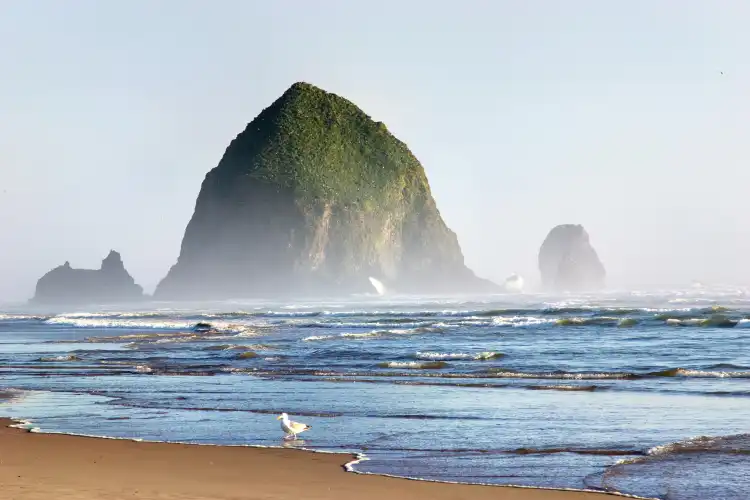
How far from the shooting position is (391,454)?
11.5 meters

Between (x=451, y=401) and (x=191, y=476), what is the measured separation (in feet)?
24.4

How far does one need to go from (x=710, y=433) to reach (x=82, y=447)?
7.74m

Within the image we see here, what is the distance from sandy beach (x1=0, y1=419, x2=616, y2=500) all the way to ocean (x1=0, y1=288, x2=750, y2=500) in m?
0.54

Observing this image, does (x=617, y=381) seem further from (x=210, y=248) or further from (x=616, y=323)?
(x=210, y=248)

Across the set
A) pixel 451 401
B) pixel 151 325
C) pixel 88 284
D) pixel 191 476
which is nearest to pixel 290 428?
pixel 191 476

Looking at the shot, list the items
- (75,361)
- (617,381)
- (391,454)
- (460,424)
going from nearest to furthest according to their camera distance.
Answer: (391,454), (460,424), (617,381), (75,361)

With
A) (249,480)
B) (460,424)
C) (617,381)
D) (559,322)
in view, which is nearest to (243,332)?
(559,322)

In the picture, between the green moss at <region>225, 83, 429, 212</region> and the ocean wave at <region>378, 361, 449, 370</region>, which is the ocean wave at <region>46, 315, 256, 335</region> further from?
the green moss at <region>225, 83, 429, 212</region>

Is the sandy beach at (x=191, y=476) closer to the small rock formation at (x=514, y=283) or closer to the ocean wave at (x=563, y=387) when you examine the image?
the ocean wave at (x=563, y=387)

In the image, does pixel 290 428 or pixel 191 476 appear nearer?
pixel 191 476

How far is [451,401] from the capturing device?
16.7 metres

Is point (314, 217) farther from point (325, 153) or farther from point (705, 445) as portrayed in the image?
point (705, 445)

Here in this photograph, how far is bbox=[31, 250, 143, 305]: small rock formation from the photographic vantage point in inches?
5089

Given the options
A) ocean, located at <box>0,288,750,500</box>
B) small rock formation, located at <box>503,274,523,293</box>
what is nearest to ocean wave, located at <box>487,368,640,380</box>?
ocean, located at <box>0,288,750,500</box>
